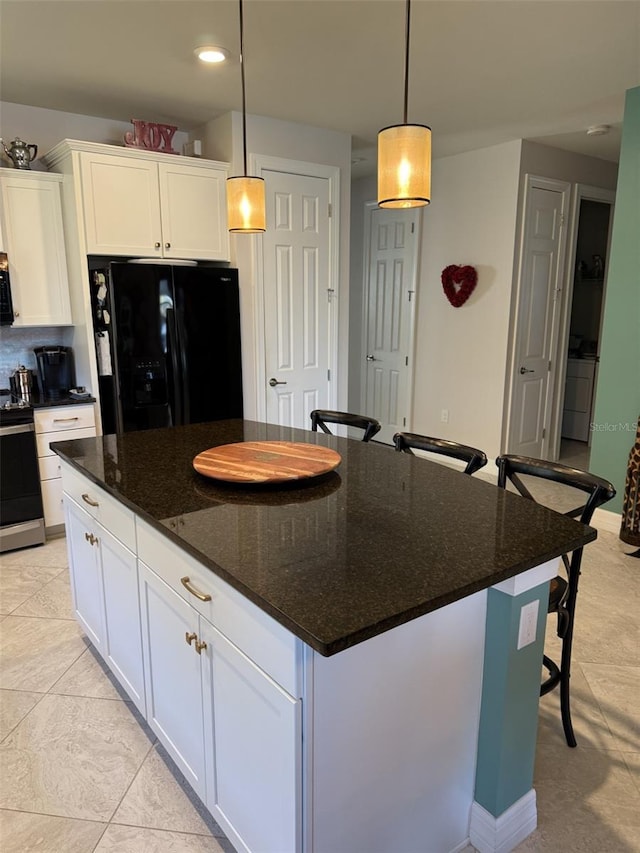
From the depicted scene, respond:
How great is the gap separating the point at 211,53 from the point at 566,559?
2888mm

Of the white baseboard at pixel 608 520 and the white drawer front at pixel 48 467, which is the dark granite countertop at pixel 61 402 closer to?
the white drawer front at pixel 48 467

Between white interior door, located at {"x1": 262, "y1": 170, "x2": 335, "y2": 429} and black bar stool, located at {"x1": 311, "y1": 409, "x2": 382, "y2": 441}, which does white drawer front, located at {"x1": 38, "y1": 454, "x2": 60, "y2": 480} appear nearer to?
white interior door, located at {"x1": 262, "y1": 170, "x2": 335, "y2": 429}

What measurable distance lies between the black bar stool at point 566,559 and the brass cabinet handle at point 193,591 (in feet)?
3.59

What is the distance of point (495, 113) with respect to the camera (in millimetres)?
3969

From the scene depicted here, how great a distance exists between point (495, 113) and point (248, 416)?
270 cm

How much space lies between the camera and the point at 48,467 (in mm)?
3646

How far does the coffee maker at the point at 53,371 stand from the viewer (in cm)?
383

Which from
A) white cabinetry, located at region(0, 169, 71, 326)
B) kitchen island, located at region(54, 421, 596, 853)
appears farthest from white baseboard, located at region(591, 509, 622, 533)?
white cabinetry, located at region(0, 169, 71, 326)

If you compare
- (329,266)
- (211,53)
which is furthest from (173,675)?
(329,266)

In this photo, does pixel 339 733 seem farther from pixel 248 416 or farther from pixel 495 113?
pixel 495 113

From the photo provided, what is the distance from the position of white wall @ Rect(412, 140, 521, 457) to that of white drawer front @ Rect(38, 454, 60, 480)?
3.41 m

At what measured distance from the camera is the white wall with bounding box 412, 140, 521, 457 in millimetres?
4875

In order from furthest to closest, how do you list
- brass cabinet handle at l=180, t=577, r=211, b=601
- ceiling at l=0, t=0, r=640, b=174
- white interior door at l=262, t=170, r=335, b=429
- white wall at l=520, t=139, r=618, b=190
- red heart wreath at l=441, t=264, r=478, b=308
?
1. red heart wreath at l=441, t=264, r=478, b=308
2. white wall at l=520, t=139, r=618, b=190
3. white interior door at l=262, t=170, r=335, b=429
4. ceiling at l=0, t=0, r=640, b=174
5. brass cabinet handle at l=180, t=577, r=211, b=601

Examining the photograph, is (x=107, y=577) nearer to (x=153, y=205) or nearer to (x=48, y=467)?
(x=48, y=467)
